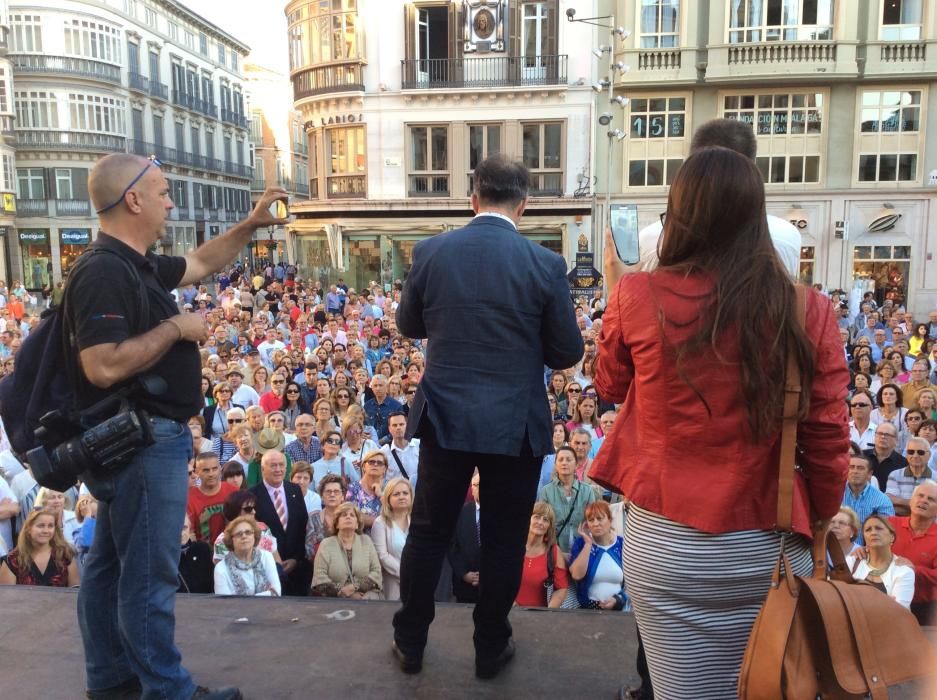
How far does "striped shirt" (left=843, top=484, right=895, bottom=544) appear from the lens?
5.60 metres

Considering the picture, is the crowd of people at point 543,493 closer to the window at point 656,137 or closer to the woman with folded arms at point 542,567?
the woman with folded arms at point 542,567

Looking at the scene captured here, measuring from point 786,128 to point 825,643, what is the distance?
2352cm

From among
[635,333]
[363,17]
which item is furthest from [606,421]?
[363,17]

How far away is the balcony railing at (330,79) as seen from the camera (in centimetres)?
2383

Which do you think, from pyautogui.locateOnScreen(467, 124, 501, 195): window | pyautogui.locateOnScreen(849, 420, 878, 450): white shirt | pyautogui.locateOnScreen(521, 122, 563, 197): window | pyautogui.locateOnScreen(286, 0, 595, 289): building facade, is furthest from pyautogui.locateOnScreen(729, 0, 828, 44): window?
pyautogui.locateOnScreen(849, 420, 878, 450): white shirt

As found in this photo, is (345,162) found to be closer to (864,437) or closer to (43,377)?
(864,437)

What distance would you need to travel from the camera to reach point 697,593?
1.80 m

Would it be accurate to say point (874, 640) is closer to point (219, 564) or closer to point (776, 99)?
point (219, 564)

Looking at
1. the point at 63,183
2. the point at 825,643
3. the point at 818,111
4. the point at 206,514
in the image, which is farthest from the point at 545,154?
the point at 63,183

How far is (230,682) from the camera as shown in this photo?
252 cm

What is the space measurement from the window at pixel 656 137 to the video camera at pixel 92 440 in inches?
868

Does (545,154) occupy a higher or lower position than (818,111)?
lower

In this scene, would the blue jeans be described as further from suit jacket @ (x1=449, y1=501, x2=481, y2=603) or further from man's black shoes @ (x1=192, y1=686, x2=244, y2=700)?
suit jacket @ (x1=449, y1=501, x2=481, y2=603)

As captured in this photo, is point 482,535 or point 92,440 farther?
point 482,535
